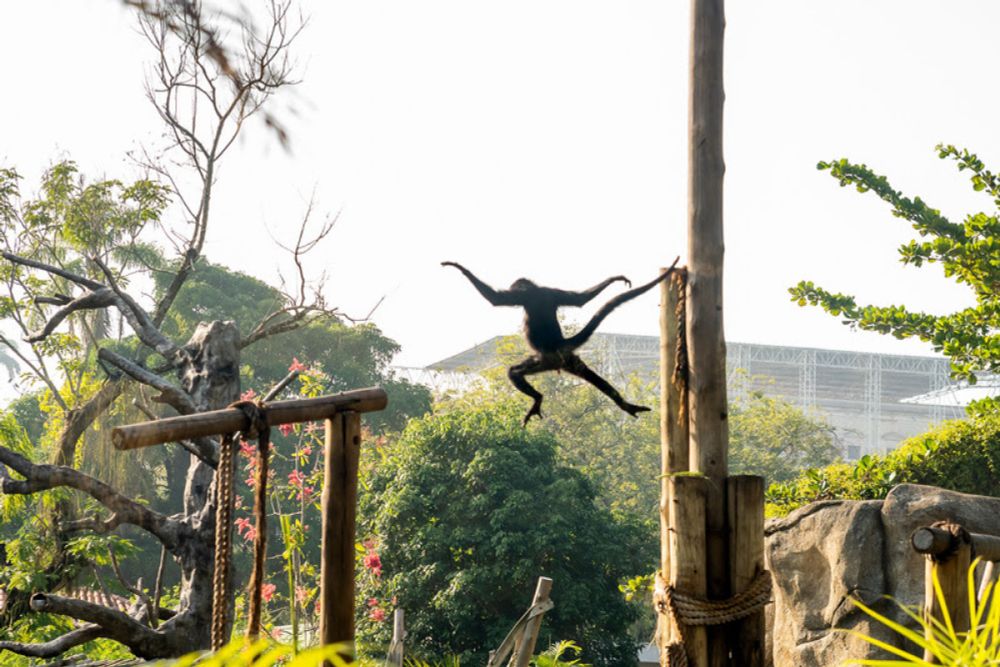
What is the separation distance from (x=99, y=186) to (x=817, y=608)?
1050 centimetres

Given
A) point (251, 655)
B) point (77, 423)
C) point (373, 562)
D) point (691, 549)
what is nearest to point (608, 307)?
point (691, 549)

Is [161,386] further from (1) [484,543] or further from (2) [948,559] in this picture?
(1) [484,543]

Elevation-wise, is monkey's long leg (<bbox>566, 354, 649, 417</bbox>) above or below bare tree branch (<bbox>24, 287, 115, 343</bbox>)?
below

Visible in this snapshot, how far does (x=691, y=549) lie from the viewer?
396 centimetres

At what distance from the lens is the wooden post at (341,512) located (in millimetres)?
3328

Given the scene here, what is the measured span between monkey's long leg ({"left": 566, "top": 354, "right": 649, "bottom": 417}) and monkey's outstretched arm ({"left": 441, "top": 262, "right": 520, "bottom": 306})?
0.32m

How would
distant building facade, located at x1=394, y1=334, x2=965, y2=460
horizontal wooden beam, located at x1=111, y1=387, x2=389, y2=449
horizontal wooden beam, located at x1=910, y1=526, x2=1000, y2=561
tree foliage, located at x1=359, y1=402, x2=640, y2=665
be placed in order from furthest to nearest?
distant building facade, located at x1=394, y1=334, x2=965, y2=460
tree foliage, located at x1=359, y1=402, x2=640, y2=665
horizontal wooden beam, located at x1=910, y1=526, x2=1000, y2=561
horizontal wooden beam, located at x1=111, y1=387, x2=389, y2=449

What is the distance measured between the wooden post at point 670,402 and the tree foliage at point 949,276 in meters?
4.41

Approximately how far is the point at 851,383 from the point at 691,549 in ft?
191

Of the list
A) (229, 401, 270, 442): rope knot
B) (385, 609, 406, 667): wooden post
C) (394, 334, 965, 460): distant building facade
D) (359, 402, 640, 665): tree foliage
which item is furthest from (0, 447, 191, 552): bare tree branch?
(394, 334, 965, 460): distant building facade

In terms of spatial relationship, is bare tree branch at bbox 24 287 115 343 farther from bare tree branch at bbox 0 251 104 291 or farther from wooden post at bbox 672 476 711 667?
wooden post at bbox 672 476 711 667

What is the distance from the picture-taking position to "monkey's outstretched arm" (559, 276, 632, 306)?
4.04m

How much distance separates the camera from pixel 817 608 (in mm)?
6828

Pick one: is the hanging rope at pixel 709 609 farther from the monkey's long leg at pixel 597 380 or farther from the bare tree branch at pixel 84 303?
the bare tree branch at pixel 84 303
